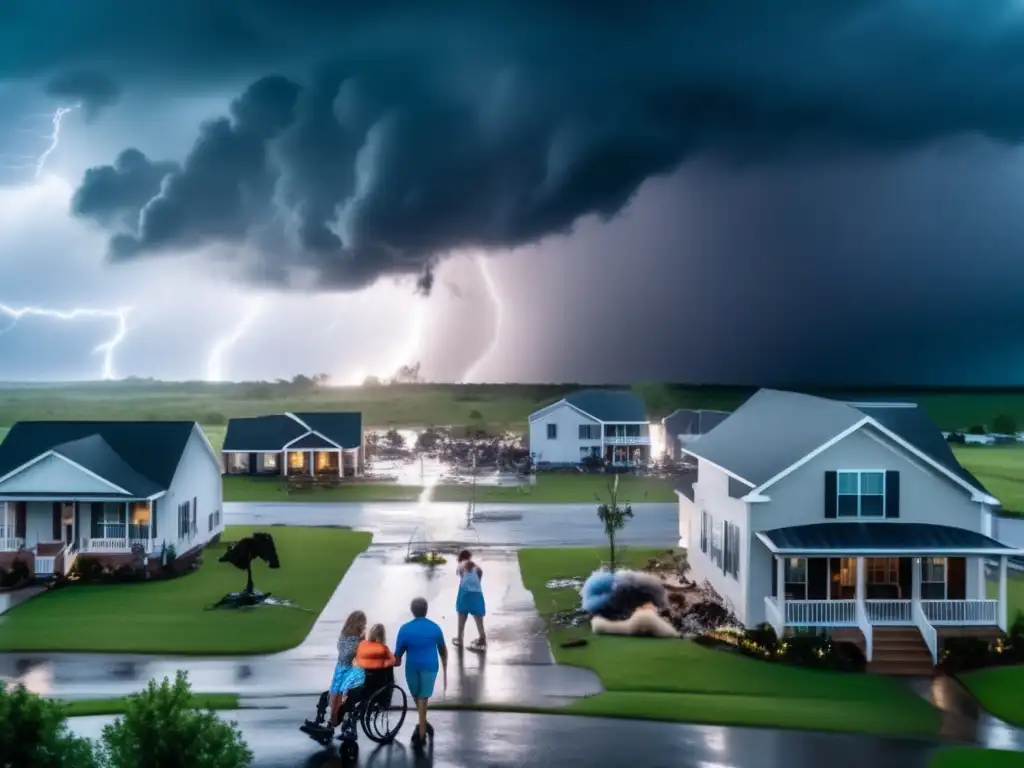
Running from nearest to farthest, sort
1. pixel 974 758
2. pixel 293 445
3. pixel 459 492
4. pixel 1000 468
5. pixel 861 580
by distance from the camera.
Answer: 1. pixel 974 758
2. pixel 861 580
3. pixel 459 492
4. pixel 1000 468
5. pixel 293 445

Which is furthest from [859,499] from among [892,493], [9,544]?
[9,544]

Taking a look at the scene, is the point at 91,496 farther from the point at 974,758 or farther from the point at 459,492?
the point at 459,492

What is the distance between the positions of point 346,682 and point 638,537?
90.7 ft

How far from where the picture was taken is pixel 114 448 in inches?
1291

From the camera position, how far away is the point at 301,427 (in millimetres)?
67562

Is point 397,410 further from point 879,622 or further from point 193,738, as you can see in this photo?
point 193,738

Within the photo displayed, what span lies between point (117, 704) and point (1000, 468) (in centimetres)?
6005

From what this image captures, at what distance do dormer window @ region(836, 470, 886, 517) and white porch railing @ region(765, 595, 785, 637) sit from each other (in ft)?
9.20

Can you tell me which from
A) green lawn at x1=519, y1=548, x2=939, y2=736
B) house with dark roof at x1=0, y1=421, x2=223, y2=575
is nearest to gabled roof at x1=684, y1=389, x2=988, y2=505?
green lawn at x1=519, y1=548, x2=939, y2=736

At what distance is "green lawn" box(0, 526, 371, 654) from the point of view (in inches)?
827

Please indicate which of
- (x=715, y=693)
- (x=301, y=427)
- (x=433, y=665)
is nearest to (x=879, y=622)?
(x=715, y=693)

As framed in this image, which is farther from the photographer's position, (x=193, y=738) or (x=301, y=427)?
(x=301, y=427)

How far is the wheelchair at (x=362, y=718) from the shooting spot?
1241cm

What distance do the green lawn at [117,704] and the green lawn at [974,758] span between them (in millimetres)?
11513
